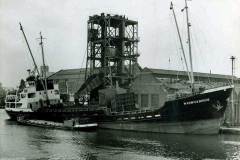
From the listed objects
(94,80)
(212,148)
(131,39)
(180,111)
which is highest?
(131,39)

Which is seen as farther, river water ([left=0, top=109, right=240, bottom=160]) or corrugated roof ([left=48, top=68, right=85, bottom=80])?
corrugated roof ([left=48, top=68, right=85, bottom=80])

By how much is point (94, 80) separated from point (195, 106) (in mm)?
25469

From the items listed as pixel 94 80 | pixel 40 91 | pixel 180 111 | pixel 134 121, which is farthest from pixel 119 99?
pixel 40 91

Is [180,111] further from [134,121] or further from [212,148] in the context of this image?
[212,148]

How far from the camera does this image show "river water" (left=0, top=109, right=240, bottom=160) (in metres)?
29.9

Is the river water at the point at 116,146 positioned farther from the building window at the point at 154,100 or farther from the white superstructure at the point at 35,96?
the white superstructure at the point at 35,96

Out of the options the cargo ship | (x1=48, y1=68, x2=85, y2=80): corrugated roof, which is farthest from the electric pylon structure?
(x1=48, y1=68, x2=85, y2=80): corrugated roof

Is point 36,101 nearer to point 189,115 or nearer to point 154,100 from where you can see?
point 154,100

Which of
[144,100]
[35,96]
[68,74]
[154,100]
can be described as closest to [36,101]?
[35,96]

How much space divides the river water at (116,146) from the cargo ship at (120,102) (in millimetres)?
1851

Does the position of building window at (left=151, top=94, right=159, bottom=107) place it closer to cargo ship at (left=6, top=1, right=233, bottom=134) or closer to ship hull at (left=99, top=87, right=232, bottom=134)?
cargo ship at (left=6, top=1, right=233, bottom=134)

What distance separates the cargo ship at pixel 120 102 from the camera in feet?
136

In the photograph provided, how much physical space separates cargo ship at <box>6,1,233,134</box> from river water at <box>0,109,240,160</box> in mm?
1851

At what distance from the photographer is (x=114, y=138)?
131 feet
